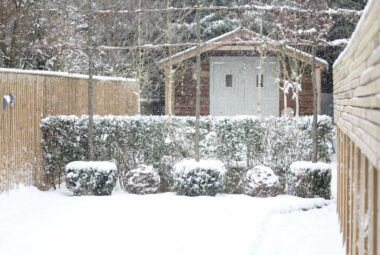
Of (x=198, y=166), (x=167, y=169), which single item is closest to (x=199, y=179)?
(x=198, y=166)

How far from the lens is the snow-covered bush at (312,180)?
1040cm

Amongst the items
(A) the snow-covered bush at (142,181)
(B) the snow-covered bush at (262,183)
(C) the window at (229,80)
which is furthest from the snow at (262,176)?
(C) the window at (229,80)

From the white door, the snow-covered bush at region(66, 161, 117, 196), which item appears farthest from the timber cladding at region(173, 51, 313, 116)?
the snow-covered bush at region(66, 161, 117, 196)

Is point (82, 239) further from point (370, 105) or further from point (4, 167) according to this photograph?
point (370, 105)

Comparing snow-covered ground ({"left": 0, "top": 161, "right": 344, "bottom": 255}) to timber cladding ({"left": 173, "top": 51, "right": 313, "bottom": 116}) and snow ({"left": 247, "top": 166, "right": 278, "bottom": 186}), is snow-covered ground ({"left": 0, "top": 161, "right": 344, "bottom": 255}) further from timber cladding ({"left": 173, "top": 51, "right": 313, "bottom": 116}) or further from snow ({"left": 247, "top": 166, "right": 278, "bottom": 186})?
timber cladding ({"left": 173, "top": 51, "right": 313, "bottom": 116})

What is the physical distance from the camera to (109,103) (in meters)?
15.0

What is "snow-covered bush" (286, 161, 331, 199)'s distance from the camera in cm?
1040

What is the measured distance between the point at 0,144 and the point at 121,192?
2696 millimetres

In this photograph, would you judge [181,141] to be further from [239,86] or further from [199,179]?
[239,86]

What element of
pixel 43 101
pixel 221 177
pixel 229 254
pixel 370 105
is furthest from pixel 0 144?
pixel 370 105

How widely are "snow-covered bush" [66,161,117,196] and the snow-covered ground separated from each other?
0.76 feet

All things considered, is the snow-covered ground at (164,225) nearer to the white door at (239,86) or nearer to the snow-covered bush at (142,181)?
the snow-covered bush at (142,181)

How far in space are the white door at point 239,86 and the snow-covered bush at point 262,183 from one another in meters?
8.82

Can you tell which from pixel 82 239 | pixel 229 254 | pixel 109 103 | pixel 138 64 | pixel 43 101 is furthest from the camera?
pixel 138 64
